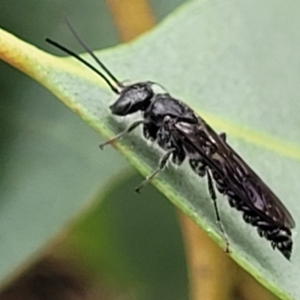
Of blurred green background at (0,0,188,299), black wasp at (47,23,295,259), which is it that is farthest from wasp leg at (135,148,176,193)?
blurred green background at (0,0,188,299)

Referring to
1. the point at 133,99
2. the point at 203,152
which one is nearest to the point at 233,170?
the point at 203,152

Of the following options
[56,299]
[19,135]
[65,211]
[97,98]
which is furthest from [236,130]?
[56,299]

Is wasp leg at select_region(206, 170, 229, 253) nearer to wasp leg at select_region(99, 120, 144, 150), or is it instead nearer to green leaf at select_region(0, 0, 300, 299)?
green leaf at select_region(0, 0, 300, 299)

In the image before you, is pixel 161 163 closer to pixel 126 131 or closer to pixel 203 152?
pixel 126 131

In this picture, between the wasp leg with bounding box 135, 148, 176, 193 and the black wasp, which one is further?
the black wasp

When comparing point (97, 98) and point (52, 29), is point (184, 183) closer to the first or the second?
point (97, 98)

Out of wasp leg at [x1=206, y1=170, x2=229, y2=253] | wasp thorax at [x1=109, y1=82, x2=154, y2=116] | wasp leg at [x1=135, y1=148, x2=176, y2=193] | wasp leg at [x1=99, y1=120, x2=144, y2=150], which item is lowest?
wasp leg at [x1=206, y1=170, x2=229, y2=253]

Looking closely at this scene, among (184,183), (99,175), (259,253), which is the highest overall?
(99,175)

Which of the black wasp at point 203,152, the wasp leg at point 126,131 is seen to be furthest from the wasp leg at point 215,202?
the wasp leg at point 126,131
